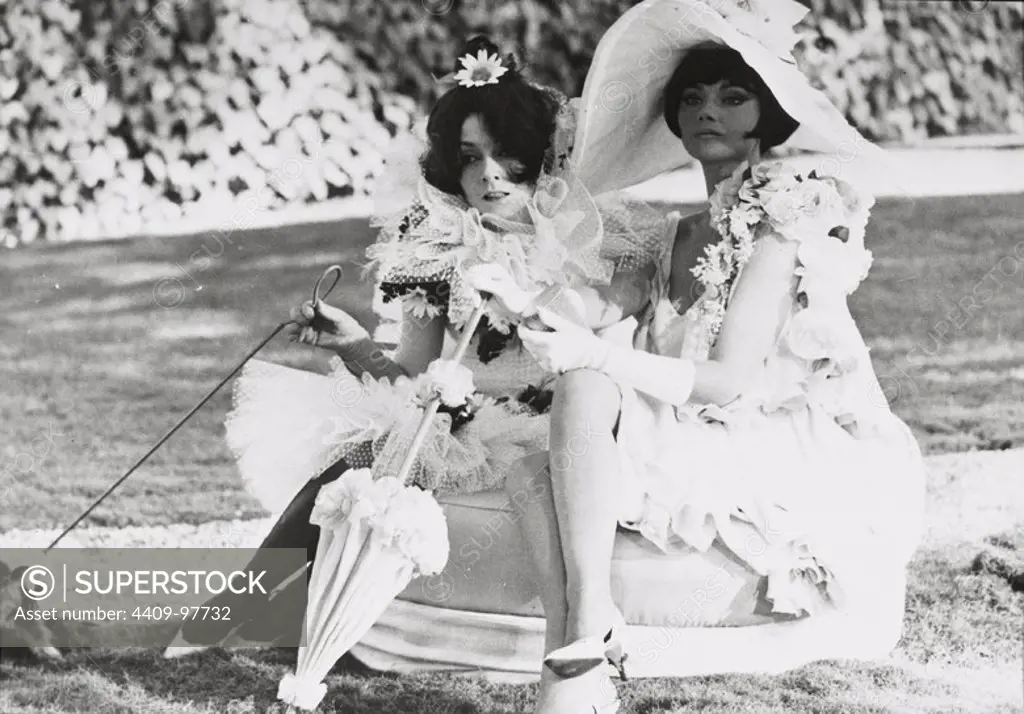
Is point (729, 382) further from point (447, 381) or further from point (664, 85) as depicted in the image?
point (664, 85)

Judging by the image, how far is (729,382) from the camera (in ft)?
6.39

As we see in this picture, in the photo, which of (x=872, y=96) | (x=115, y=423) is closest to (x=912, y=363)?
(x=872, y=96)

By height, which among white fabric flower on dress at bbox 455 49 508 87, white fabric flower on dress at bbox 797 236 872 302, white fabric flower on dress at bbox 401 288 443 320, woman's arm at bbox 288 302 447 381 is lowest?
woman's arm at bbox 288 302 447 381

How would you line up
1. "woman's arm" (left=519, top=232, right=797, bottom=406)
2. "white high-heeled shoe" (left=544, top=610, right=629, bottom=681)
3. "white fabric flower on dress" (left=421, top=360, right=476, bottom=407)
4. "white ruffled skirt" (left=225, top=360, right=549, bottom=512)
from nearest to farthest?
"white high-heeled shoe" (left=544, top=610, right=629, bottom=681)
"woman's arm" (left=519, top=232, right=797, bottom=406)
"white fabric flower on dress" (left=421, top=360, right=476, bottom=407)
"white ruffled skirt" (left=225, top=360, right=549, bottom=512)

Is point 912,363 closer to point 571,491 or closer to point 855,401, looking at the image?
point 855,401

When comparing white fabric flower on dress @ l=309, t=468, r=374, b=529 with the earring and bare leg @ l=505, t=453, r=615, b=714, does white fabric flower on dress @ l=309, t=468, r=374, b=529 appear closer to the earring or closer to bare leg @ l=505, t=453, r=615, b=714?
bare leg @ l=505, t=453, r=615, b=714

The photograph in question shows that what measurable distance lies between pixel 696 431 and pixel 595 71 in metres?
0.60

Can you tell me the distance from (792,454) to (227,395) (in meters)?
1.30

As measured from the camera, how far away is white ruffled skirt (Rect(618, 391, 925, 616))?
1.90 metres

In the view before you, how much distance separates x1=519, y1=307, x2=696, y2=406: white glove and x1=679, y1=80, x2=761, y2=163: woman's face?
40cm

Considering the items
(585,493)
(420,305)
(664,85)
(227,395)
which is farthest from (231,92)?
(585,493)

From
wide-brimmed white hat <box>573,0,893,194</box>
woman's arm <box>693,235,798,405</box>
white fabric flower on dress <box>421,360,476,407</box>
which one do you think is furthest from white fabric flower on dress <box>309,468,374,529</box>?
wide-brimmed white hat <box>573,0,893,194</box>

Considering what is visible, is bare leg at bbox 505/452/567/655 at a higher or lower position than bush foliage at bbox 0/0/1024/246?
lower

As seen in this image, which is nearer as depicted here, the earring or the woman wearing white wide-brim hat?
the woman wearing white wide-brim hat
